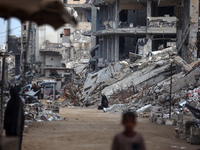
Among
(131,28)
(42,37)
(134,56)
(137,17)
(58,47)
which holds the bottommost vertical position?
(134,56)

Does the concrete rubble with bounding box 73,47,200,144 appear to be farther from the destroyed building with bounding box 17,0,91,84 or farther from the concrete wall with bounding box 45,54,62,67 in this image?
the concrete wall with bounding box 45,54,62,67

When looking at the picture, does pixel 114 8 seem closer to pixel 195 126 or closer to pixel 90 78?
pixel 90 78

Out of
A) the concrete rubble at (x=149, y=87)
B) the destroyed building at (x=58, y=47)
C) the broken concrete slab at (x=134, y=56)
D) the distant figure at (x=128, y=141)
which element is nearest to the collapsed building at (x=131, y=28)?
the broken concrete slab at (x=134, y=56)

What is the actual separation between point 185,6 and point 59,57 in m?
45.6

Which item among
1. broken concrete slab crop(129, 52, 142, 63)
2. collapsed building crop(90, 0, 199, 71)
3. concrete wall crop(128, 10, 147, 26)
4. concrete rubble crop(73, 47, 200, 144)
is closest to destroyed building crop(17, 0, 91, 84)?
collapsed building crop(90, 0, 199, 71)

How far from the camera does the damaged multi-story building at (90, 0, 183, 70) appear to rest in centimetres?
4284

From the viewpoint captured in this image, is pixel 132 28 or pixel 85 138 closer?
pixel 85 138

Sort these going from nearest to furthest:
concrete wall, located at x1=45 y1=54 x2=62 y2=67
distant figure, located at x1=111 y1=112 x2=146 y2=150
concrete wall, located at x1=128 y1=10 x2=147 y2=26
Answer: distant figure, located at x1=111 y1=112 x2=146 y2=150 < concrete wall, located at x1=128 y1=10 x2=147 y2=26 < concrete wall, located at x1=45 y1=54 x2=62 y2=67

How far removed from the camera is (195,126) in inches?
470

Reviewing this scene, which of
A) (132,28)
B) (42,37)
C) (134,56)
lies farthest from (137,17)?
(42,37)

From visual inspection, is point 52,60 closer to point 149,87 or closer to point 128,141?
point 149,87

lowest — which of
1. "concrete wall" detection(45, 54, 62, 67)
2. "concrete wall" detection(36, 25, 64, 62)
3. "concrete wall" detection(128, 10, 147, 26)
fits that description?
"concrete wall" detection(45, 54, 62, 67)

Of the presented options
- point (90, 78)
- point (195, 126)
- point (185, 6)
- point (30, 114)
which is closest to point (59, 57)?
point (90, 78)

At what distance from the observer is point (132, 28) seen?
43125 millimetres
